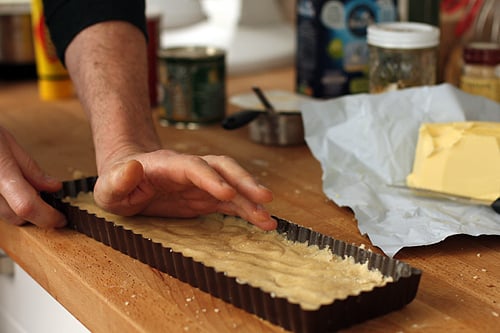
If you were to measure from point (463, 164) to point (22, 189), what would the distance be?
0.52 m

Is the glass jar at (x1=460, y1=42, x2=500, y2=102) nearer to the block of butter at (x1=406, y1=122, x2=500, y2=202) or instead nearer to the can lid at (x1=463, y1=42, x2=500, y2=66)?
the can lid at (x1=463, y1=42, x2=500, y2=66)

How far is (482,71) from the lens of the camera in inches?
50.7

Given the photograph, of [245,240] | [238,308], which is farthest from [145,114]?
[238,308]

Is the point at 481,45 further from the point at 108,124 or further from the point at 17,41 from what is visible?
the point at 17,41

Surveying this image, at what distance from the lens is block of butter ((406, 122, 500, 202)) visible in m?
0.98

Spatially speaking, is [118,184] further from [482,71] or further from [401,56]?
[482,71]

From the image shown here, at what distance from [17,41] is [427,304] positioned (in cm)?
114

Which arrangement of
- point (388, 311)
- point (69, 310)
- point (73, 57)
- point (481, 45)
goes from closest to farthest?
point (388, 311) → point (69, 310) → point (73, 57) → point (481, 45)

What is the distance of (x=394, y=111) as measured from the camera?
1160mm

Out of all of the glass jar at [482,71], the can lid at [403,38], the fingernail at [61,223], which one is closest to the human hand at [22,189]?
the fingernail at [61,223]

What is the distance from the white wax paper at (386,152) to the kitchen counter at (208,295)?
0.07ft

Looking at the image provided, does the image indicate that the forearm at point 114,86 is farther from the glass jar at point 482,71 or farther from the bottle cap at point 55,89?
the glass jar at point 482,71

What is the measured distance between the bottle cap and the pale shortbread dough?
0.65 metres

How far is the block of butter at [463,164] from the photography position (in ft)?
3.20
